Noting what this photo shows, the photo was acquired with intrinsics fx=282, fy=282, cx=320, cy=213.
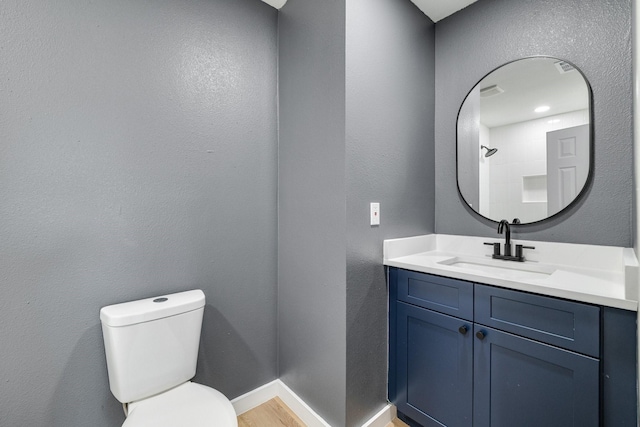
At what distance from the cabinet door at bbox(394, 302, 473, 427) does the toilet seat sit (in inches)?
36.1

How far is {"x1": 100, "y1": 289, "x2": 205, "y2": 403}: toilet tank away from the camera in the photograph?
1.15m

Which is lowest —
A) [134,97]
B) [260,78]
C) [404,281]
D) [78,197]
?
[404,281]

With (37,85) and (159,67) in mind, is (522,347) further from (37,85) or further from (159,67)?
(37,85)

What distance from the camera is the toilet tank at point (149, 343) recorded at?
3.78 feet

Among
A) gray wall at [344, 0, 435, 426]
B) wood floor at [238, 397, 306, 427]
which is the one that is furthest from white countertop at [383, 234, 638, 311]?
wood floor at [238, 397, 306, 427]

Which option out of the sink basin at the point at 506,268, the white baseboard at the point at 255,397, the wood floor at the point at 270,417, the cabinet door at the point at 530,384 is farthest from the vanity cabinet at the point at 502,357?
the white baseboard at the point at 255,397

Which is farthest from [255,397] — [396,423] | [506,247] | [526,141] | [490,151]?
[526,141]

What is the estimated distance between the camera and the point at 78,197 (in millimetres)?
1214

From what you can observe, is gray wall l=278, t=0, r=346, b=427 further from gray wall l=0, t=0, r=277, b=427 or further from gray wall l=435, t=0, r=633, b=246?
gray wall l=435, t=0, r=633, b=246

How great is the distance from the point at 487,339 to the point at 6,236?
1.99m

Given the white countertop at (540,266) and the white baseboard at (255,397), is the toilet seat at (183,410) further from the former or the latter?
the white countertop at (540,266)

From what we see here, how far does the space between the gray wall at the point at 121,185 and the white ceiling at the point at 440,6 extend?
987mm

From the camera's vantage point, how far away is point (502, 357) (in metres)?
1.18

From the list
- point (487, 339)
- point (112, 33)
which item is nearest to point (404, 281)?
point (487, 339)
